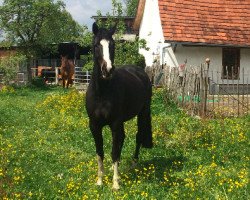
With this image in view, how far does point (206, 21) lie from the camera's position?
20.9m

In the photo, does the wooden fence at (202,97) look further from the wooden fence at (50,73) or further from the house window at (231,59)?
the wooden fence at (50,73)

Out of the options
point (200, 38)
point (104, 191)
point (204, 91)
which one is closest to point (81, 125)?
point (204, 91)

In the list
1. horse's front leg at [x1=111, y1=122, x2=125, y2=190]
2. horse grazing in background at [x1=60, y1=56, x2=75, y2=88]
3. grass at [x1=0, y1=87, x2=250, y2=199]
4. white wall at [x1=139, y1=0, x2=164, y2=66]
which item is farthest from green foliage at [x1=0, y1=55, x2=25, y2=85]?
horse's front leg at [x1=111, y1=122, x2=125, y2=190]

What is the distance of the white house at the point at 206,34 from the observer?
64.6ft

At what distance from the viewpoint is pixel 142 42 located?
21984 mm

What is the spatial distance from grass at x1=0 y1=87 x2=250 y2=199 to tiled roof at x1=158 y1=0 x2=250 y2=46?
9.00m

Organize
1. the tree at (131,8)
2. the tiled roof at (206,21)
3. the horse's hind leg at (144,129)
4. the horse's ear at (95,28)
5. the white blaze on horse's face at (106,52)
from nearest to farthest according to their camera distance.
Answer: the white blaze on horse's face at (106,52) → the horse's ear at (95,28) → the horse's hind leg at (144,129) → the tiled roof at (206,21) → the tree at (131,8)

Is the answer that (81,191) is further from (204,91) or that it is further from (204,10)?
(204,10)

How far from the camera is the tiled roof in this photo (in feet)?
64.4

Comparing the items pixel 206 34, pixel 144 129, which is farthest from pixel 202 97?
pixel 206 34

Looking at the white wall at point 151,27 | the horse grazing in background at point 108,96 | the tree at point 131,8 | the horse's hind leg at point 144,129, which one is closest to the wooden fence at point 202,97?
the horse's hind leg at point 144,129

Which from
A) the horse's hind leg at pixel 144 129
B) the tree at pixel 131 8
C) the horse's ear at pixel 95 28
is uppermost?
the tree at pixel 131 8

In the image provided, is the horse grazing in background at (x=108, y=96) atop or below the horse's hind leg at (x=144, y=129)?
atop

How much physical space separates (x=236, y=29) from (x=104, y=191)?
17433 millimetres
